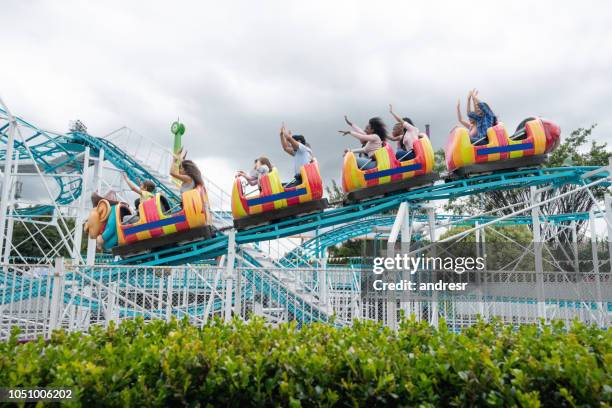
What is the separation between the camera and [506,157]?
9172 mm

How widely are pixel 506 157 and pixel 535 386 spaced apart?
25.1 ft

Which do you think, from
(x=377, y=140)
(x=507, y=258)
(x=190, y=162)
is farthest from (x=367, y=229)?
(x=507, y=258)

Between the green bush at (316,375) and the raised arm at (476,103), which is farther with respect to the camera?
the raised arm at (476,103)

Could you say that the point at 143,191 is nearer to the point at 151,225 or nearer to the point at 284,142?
the point at 151,225

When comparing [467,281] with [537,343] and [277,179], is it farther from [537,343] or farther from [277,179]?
[537,343]

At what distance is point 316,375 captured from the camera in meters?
2.37

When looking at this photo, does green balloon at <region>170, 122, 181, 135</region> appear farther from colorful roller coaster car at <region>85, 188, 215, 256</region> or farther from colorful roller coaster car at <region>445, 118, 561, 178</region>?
colorful roller coaster car at <region>445, 118, 561, 178</region>

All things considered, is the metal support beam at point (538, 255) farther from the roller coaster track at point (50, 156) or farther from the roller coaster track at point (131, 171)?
the roller coaster track at point (50, 156)

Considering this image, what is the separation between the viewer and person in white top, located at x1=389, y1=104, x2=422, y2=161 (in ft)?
30.9

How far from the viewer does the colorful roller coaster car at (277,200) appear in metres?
9.31

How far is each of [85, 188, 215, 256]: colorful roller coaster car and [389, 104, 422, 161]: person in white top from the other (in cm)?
406

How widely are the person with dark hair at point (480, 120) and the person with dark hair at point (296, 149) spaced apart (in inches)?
131

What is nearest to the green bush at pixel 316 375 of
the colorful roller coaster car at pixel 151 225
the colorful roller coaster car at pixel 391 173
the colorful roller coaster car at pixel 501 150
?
the colorful roller coaster car at pixel 391 173

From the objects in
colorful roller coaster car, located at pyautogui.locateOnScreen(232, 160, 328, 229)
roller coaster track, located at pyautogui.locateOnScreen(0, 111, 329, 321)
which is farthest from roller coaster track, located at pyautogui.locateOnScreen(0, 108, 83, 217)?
colorful roller coaster car, located at pyautogui.locateOnScreen(232, 160, 328, 229)
